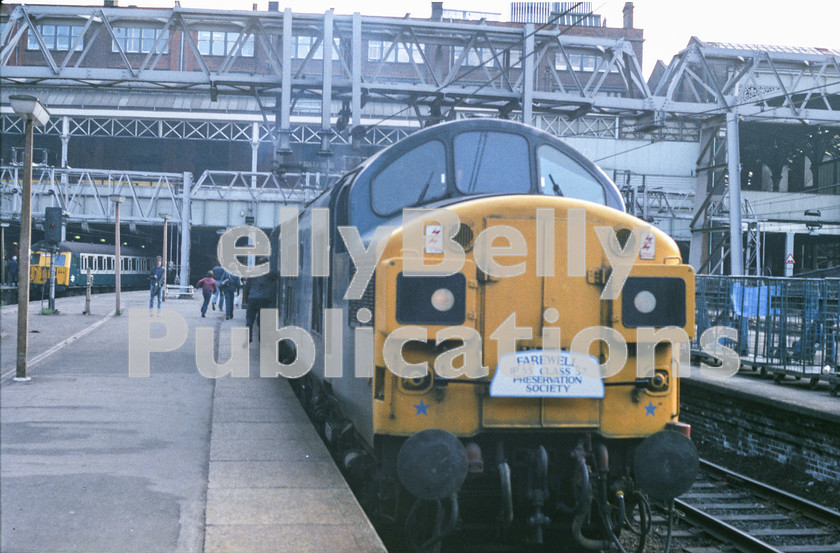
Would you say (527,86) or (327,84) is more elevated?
(527,86)

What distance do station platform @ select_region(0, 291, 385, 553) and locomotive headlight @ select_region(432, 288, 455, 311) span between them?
4.57ft

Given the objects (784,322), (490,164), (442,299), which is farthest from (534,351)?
(784,322)

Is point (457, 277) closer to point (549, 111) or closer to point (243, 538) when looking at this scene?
point (243, 538)

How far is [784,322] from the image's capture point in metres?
12.3

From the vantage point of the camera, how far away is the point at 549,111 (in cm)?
1972

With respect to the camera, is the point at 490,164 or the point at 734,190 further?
the point at 734,190

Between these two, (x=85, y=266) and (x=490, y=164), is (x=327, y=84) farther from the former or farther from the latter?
(x=85, y=266)

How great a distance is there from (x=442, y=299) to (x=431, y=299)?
0.07m

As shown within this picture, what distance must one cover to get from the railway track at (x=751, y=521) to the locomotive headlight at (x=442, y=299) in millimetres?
3027

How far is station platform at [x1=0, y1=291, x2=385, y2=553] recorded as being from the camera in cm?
507

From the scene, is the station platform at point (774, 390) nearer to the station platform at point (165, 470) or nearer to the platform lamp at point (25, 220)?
the station platform at point (165, 470)

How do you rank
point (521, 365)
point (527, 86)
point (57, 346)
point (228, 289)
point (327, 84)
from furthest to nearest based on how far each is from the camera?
point (228, 289)
point (527, 86)
point (327, 84)
point (57, 346)
point (521, 365)

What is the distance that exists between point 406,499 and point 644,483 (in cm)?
145

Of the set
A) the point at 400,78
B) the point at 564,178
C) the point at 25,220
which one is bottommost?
the point at 25,220
